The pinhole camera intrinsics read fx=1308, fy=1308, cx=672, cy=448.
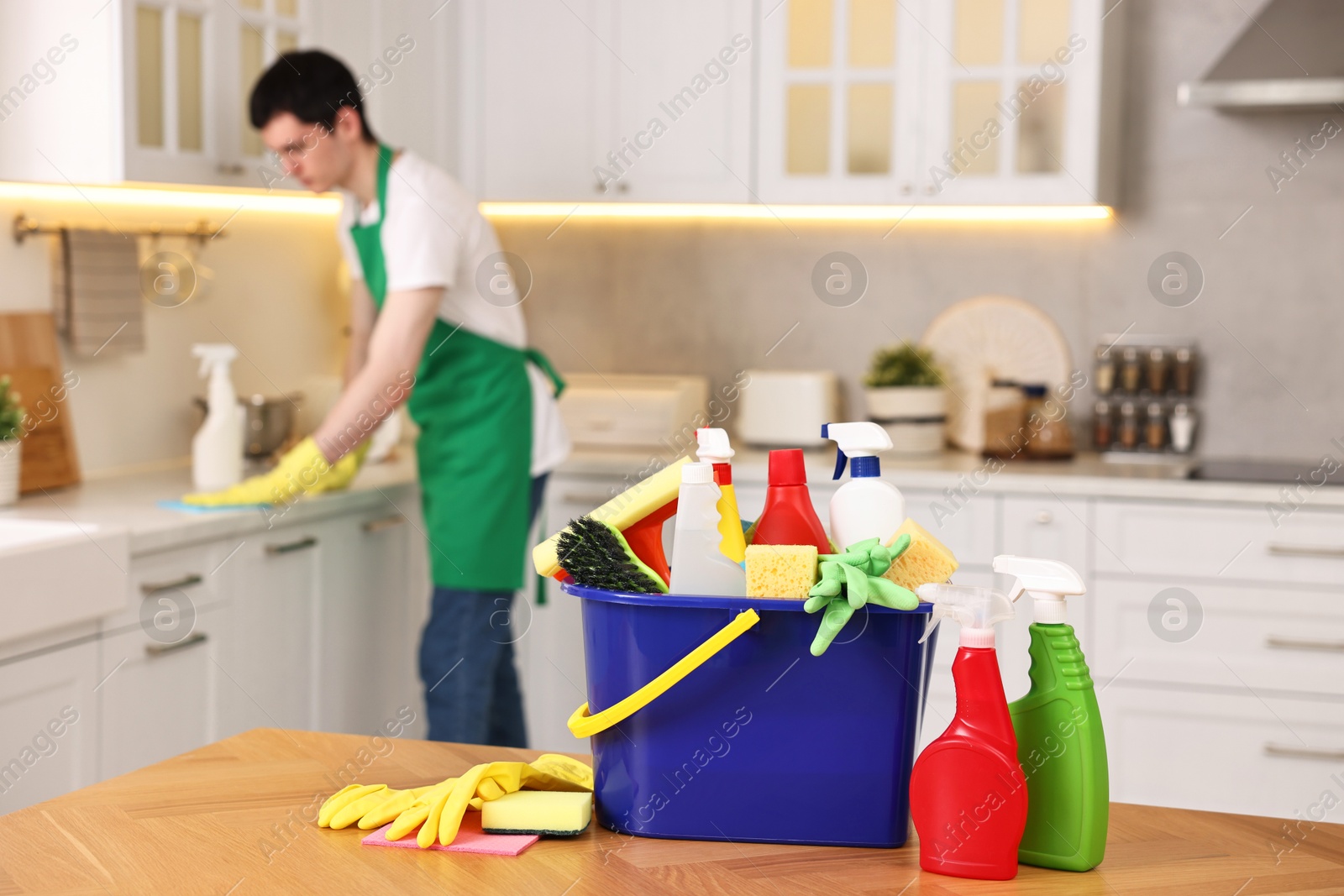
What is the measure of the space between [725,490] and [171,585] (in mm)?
1455

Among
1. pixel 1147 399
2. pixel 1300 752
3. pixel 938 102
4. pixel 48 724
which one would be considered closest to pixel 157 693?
pixel 48 724

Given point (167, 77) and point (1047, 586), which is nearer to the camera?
point (1047, 586)

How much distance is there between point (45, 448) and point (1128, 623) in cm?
207

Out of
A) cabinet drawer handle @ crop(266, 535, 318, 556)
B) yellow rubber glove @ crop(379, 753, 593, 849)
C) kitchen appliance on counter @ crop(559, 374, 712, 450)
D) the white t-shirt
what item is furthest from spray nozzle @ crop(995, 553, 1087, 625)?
kitchen appliance on counter @ crop(559, 374, 712, 450)

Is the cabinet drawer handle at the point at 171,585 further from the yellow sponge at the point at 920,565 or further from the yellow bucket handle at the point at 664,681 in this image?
the yellow sponge at the point at 920,565

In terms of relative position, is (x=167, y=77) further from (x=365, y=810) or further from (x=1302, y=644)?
(x=1302, y=644)

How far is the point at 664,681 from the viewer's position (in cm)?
84

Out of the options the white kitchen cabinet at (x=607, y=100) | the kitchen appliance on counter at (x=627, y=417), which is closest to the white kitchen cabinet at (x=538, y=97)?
the white kitchen cabinet at (x=607, y=100)

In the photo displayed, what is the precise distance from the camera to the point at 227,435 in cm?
243

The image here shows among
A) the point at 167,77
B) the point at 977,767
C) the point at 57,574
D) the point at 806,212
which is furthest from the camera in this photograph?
the point at 806,212

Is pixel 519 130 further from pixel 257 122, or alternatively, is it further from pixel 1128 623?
pixel 1128 623

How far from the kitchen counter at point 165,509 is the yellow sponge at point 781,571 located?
1409mm

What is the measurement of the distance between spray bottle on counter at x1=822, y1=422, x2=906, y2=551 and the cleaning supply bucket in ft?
0.24

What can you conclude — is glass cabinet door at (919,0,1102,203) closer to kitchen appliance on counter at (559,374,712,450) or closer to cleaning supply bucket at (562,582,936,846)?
kitchen appliance on counter at (559,374,712,450)
